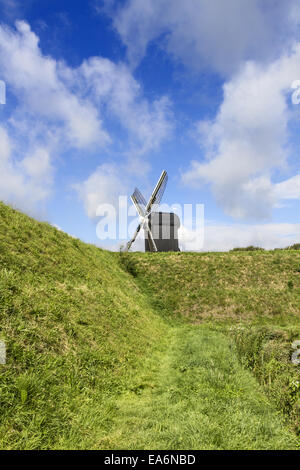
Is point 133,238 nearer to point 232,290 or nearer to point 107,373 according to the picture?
point 232,290

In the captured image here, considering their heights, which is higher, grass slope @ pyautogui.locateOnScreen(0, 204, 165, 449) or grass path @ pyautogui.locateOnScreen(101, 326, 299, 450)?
grass slope @ pyautogui.locateOnScreen(0, 204, 165, 449)

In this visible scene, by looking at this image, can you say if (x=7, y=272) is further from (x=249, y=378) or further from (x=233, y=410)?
(x=249, y=378)

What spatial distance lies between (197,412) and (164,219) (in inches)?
1529

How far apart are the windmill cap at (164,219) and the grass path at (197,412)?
34049 millimetres

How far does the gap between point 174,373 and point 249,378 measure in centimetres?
283

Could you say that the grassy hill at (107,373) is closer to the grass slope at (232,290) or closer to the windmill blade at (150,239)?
the grass slope at (232,290)

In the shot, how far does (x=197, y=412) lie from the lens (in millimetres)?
6574

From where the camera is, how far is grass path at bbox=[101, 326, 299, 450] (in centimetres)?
546

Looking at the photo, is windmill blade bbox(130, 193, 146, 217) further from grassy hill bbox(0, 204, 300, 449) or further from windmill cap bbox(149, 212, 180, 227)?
grassy hill bbox(0, 204, 300, 449)

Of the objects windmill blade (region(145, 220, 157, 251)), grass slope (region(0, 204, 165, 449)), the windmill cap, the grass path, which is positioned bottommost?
the grass path

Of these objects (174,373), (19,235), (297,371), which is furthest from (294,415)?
(19,235)

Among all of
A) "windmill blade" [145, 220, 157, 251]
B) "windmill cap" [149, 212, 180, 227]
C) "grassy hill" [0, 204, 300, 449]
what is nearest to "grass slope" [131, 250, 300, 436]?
"grassy hill" [0, 204, 300, 449]

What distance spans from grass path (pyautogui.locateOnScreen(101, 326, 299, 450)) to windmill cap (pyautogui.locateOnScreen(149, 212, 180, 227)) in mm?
34049

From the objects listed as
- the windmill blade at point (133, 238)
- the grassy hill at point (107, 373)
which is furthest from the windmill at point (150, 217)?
the grassy hill at point (107, 373)
